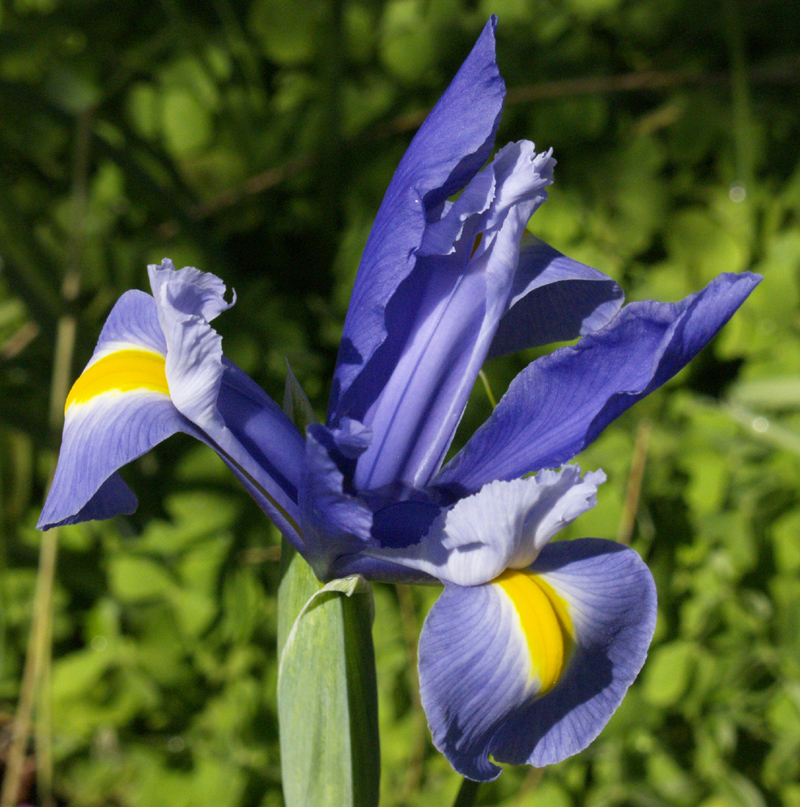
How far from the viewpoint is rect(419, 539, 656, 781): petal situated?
0.44 metres

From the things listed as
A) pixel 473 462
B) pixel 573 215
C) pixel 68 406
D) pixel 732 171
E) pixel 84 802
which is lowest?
pixel 84 802

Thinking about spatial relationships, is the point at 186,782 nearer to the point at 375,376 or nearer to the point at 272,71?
the point at 375,376

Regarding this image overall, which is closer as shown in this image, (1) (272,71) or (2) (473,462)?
(2) (473,462)

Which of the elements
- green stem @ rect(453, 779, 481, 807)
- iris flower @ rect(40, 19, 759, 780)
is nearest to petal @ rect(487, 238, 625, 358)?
iris flower @ rect(40, 19, 759, 780)

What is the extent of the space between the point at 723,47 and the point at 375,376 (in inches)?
52.7

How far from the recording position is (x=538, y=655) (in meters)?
0.45

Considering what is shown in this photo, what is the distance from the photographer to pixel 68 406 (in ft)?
1.77

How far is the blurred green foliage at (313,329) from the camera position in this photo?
117 cm

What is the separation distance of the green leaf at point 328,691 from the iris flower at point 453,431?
23 millimetres

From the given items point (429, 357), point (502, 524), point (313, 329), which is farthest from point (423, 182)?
point (313, 329)

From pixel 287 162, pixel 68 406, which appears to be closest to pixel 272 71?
pixel 287 162

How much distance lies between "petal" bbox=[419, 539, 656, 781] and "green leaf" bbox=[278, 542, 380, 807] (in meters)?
0.08

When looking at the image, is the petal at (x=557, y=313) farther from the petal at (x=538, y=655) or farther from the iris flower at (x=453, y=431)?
the petal at (x=538, y=655)

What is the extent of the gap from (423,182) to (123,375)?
23 cm
